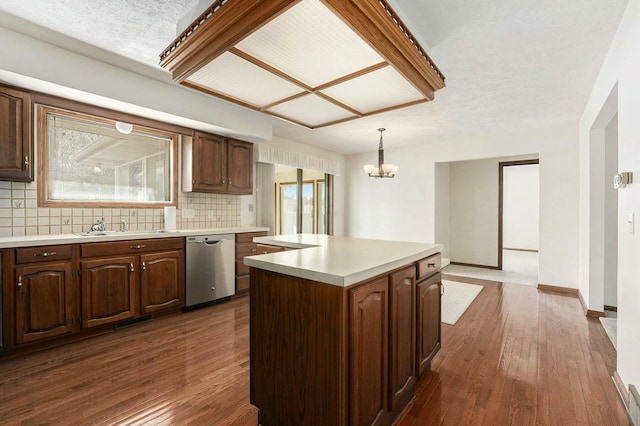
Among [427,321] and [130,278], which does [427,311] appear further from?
[130,278]

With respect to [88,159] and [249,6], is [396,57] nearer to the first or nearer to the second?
[249,6]

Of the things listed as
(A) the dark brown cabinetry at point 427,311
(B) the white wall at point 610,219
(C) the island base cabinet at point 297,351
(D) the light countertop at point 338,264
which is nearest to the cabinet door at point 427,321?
(A) the dark brown cabinetry at point 427,311

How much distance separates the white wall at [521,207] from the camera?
8164mm

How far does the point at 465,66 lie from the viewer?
2.62 m

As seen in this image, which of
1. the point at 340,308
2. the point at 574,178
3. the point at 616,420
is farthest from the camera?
the point at 574,178

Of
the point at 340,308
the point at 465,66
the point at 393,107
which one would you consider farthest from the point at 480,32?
the point at 340,308

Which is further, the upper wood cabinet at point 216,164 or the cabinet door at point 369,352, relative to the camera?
the upper wood cabinet at point 216,164

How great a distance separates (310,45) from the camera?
1.73 m

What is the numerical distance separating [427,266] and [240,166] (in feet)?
10.0

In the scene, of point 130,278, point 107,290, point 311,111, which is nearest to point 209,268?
point 130,278

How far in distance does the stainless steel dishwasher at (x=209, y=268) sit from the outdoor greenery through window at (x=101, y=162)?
0.79m

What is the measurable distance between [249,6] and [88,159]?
2.68m

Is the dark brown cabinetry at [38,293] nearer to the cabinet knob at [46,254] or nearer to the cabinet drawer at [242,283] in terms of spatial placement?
the cabinet knob at [46,254]

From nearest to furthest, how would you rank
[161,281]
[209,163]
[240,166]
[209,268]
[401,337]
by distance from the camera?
[401,337], [161,281], [209,268], [209,163], [240,166]
